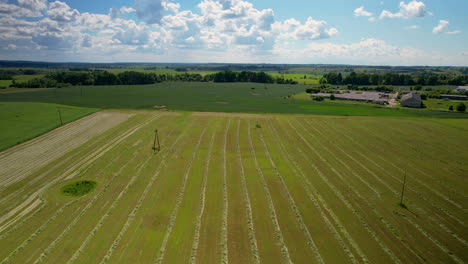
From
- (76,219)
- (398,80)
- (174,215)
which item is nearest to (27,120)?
(76,219)

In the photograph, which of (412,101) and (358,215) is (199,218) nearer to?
(358,215)

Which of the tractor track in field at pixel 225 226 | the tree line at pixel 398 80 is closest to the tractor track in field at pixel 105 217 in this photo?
the tractor track in field at pixel 225 226

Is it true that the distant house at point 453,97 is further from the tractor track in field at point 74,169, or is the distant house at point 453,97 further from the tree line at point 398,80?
the tractor track in field at point 74,169

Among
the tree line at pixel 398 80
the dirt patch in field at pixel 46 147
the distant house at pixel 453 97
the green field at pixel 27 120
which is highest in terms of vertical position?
the tree line at pixel 398 80

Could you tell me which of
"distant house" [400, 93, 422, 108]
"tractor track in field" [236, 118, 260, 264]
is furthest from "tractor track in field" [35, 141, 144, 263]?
"distant house" [400, 93, 422, 108]

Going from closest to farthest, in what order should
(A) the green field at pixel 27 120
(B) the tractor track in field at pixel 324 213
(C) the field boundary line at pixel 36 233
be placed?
(C) the field boundary line at pixel 36 233
(B) the tractor track in field at pixel 324 213
(A) the green field at pixel 27 120
